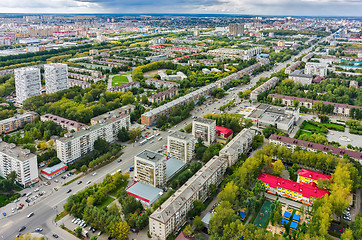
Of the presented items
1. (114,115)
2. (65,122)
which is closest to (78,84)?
(65,122)

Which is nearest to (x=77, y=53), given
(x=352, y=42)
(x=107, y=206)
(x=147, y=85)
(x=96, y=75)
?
(x=96, y=75)

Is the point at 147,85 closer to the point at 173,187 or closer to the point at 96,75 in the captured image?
the point at 96,75

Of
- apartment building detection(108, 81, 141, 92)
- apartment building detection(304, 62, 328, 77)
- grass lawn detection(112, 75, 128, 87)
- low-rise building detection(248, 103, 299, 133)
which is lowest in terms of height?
low-rise building detection(248, 103, 299, 133)

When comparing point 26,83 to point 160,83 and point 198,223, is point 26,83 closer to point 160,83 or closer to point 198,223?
point 160,83

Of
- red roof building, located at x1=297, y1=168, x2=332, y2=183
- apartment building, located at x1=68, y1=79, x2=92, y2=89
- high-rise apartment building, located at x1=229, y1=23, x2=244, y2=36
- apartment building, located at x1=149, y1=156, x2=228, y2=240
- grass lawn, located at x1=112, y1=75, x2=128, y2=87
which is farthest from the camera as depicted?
high-rise apartment building, located at x1=229, y1=23, x2=244, y2=36

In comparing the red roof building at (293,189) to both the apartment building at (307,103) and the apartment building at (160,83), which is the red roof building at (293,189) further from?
the apartment building at (160,83)

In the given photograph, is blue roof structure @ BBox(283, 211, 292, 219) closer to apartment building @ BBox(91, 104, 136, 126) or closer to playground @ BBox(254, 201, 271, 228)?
playground @ BBox(254, 201, 271, 228)

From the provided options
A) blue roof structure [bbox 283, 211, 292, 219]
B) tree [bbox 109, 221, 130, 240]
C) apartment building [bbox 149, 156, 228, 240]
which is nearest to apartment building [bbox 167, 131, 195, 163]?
apartment building [bbox 149, 156, 228, 240]
